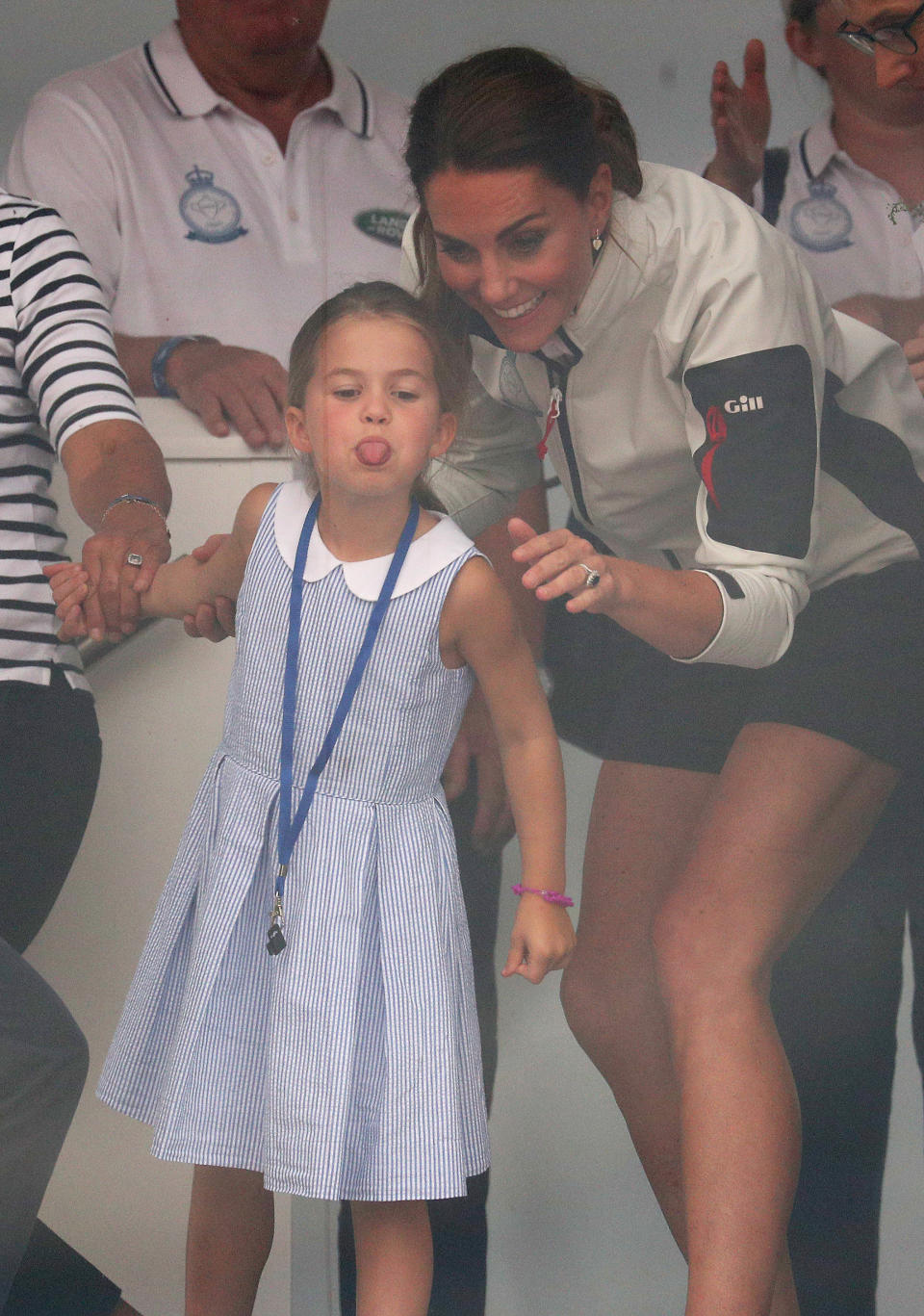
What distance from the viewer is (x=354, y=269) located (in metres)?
1.35

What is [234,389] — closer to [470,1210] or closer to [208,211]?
[208,211]

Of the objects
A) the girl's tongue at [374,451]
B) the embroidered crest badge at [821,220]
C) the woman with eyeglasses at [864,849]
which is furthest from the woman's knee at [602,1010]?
the embroidered crest badge at [821,220]

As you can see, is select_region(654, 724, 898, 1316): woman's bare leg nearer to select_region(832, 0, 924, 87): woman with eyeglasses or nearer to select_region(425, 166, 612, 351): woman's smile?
select_region(425, 166, 612, 351): woman's smile

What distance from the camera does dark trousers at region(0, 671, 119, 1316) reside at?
1.26m

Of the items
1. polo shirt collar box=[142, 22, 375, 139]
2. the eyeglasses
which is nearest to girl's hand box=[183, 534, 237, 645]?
polo shirt collar box=[142, 22, 375, 139]

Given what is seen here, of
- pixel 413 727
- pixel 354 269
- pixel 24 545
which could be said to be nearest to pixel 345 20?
Answer: pixel 354 269

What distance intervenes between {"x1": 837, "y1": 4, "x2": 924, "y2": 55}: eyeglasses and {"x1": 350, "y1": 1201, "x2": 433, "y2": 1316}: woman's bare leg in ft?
3.66

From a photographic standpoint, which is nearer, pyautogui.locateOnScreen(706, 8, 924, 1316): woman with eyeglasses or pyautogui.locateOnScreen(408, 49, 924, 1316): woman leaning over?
pyautogui.locateOnScreen(408, 49, 924, 1316): woman leaning over

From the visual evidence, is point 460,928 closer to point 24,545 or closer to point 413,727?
point 413,727

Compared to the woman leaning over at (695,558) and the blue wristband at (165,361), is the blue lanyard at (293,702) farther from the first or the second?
the blue wristband at (165,361)

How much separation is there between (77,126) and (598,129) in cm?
59

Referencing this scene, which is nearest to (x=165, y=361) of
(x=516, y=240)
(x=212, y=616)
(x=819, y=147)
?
(x=212, y=616)

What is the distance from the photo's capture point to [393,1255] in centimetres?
120

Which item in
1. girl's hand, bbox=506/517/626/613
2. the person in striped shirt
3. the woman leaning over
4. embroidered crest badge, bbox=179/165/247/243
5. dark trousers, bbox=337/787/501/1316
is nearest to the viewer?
girl's hand, bbox=506/517/626/613
